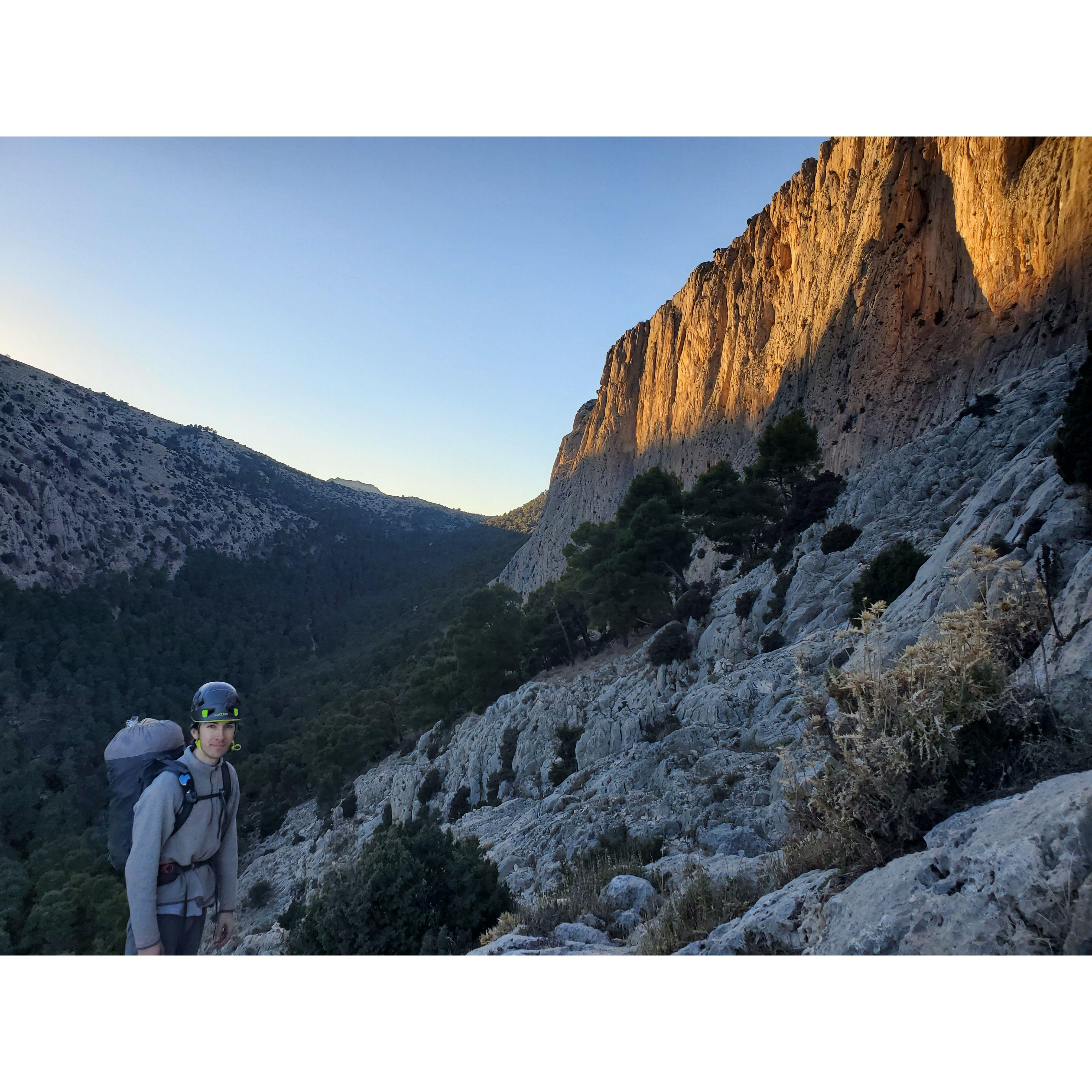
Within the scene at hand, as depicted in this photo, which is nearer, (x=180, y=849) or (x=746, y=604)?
(x=180, y=849)

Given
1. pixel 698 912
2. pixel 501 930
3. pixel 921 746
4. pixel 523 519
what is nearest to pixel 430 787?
pixel 501 930

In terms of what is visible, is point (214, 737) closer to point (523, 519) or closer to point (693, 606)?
point (693, 606)

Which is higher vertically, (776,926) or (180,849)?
(180,849)

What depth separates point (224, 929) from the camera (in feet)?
12.2

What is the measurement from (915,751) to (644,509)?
2340 centimetres

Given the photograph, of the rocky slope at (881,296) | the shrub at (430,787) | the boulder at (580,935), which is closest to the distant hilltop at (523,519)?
the rocky slope at (881,296)

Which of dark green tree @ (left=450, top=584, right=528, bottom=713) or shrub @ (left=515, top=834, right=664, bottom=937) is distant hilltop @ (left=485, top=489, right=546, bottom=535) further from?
shrub @ (left=515, top=834, right=664, bottom=937)

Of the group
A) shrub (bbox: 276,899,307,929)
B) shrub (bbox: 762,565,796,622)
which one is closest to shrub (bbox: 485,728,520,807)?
shrub (bbox: 276,899,307,929)

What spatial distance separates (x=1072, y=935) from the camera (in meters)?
2.32

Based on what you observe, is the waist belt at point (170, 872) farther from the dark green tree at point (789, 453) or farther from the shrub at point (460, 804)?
the dark green tree at point (789, 453)

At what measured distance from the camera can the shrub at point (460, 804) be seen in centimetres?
1961

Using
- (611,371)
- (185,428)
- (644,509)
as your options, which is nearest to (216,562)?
(185,428)

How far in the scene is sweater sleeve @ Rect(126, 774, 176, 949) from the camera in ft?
10.9

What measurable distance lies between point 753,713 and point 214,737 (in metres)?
10.0
